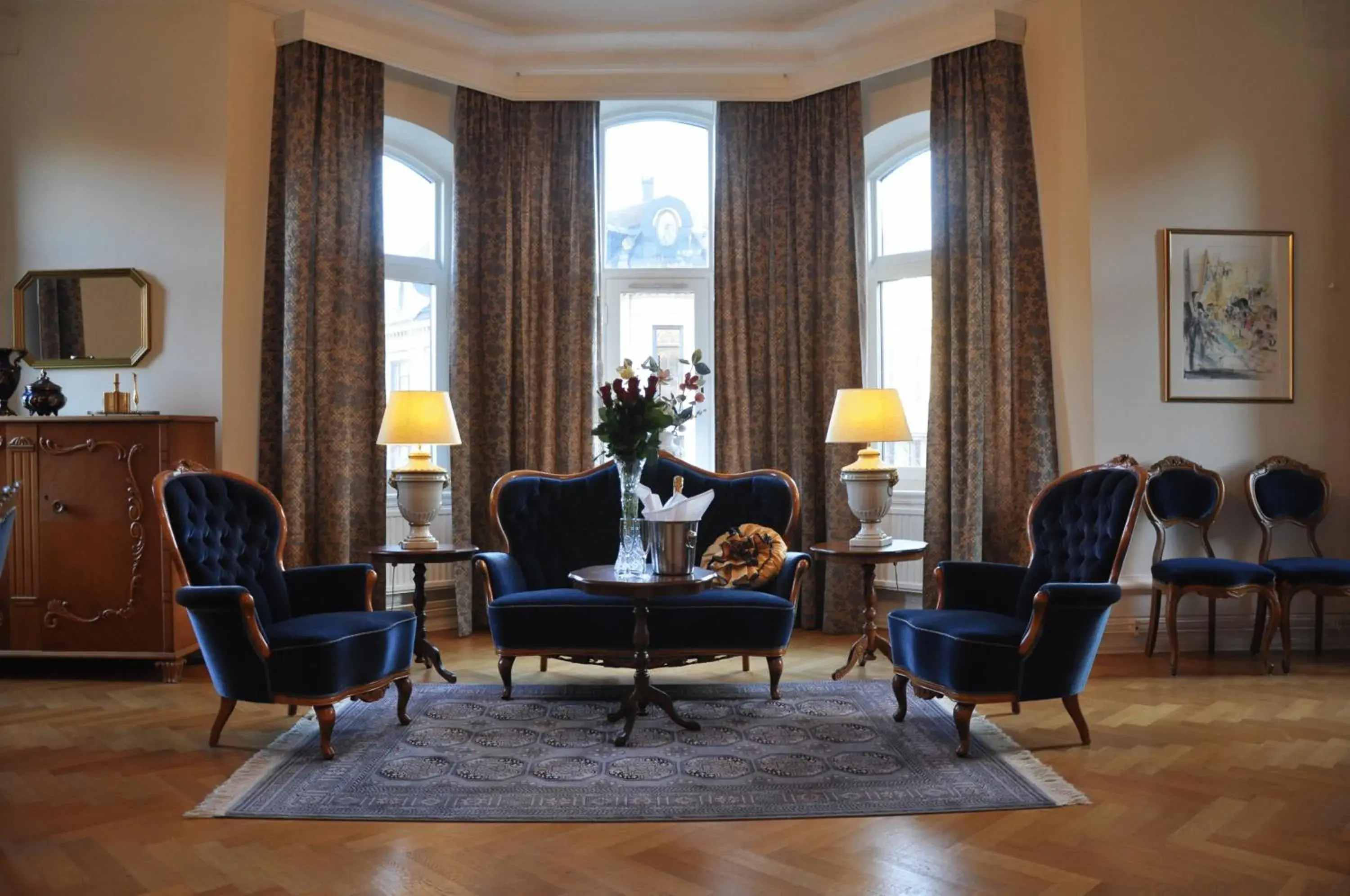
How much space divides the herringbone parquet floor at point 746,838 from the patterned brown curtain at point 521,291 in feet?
8.48

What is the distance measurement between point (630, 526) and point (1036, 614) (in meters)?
1.58

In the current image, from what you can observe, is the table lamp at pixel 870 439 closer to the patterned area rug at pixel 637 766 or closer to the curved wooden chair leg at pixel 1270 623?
the patterned area rug at pixel 637 766

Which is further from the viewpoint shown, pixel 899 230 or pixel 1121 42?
pixel 899 230

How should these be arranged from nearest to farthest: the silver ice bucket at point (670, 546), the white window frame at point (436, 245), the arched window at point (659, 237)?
the silver ice bucket at point (670, 546)
the white window frame at point (436, 245)
the arched window at point (659, 237)

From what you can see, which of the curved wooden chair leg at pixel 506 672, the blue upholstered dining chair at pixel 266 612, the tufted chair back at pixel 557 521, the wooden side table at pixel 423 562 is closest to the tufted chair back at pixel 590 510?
the tufted chair back at pixel 557 521

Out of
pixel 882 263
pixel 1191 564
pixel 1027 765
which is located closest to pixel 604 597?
pixel 1027 765

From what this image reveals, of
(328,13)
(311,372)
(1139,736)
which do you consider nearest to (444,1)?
(328,13)

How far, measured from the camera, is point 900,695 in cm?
413

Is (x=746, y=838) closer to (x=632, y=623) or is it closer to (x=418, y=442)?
(x=632, y=623)

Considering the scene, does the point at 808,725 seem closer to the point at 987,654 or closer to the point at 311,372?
the point at 987,654

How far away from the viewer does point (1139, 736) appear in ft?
12.6

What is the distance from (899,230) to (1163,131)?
170 centimetres

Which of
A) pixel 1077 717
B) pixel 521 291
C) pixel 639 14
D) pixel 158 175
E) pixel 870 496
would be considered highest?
pixel 639 14

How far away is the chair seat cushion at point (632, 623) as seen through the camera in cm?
438
